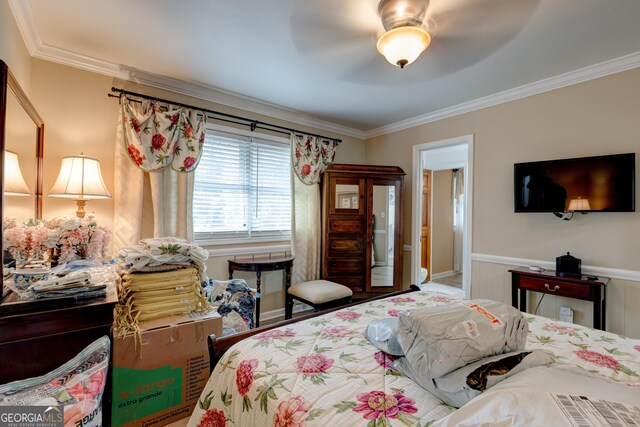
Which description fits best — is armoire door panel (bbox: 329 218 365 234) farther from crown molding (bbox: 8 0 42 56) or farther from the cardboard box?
crown molding (bbox: 8 0 42 56)

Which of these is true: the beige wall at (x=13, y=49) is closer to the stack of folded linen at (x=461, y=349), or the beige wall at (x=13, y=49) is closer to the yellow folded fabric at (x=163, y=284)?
the yellow folded fabric at (x=163, y=284)

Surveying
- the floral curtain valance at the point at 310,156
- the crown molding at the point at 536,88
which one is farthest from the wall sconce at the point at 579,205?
the floral curtain valance at the point at 310,156

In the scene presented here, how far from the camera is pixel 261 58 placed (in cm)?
233

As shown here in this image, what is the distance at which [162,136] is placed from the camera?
2541 mm

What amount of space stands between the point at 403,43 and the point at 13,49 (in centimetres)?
235

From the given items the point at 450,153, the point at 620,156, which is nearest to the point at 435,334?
the point at 620,156

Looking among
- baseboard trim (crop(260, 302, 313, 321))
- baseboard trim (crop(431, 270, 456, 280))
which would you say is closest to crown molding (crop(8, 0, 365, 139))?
baseboard trim (crop(260, 302, 313, 321))

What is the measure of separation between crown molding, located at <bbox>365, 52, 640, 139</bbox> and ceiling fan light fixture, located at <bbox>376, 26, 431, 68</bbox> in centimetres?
171

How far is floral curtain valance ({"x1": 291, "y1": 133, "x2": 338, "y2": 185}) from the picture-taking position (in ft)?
11.4

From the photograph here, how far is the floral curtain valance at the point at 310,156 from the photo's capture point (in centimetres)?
348

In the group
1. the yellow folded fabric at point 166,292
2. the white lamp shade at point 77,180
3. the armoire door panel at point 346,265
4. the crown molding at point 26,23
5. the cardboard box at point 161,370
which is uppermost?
the crown molding at point 26,23

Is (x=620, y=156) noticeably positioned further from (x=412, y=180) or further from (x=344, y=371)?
(x=344, y=371)

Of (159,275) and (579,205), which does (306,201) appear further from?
(579,205)

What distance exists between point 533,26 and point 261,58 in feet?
6.25
